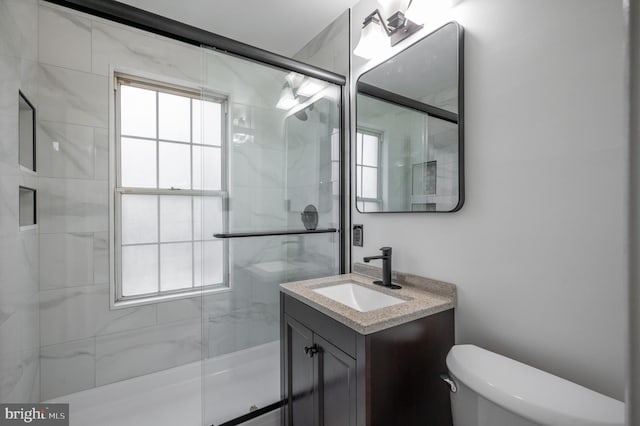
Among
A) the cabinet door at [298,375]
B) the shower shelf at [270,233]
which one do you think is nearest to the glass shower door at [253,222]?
the shower shelf at [270,233]

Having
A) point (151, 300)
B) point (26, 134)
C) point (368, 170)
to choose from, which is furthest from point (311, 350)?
point (26, 134)

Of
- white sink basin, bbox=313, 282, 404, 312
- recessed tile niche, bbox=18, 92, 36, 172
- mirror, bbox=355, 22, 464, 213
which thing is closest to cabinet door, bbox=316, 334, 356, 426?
white sink basin, bbox=313, 282, 404, 312

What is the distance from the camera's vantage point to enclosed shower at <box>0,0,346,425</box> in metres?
1.43

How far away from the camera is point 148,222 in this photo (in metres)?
2.10

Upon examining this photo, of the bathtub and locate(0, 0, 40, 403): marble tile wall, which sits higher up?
locate(0, 0, 40, 403): marble tile wall

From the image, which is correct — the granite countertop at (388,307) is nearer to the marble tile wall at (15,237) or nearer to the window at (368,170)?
the window at (368,170)

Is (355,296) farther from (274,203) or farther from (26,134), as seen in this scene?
(26,134)

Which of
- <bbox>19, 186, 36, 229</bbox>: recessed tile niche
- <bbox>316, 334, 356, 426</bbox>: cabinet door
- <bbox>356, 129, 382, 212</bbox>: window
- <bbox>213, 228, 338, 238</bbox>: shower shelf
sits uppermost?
<bbox>356, 129, 382, 212</bbox>: window

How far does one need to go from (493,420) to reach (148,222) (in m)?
2.23

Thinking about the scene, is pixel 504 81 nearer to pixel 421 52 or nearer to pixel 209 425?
pixel 421 52

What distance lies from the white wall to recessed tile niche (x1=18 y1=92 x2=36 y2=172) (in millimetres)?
2162

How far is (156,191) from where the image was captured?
6.87 ft

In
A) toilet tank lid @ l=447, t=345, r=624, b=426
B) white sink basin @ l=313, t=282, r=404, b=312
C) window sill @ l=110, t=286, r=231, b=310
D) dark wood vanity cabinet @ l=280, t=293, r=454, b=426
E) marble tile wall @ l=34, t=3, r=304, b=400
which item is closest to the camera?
toilet tank lid @ l=447, t=345, r=624, b=426

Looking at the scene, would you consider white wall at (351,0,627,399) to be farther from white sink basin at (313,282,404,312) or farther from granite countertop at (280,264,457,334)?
white sink basin at (313,282,404,312)
